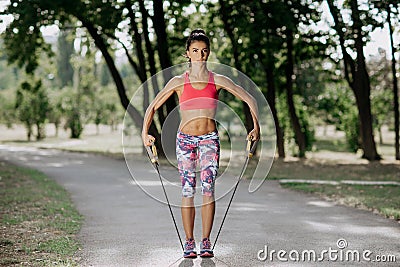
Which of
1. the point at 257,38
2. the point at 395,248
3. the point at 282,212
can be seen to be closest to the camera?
the point at 395,248

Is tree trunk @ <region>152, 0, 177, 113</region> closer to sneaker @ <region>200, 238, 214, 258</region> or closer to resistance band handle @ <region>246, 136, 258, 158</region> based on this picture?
resistance band handle @ <region>246, 136, 258, 158</region>

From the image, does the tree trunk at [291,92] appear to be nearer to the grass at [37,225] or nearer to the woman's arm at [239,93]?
the grass at [37,225]

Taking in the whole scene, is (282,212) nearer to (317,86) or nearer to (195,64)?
(195,64)

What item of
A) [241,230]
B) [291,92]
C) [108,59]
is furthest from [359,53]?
[241,230]

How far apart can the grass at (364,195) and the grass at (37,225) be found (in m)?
4.60

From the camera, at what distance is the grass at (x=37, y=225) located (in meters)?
5.82

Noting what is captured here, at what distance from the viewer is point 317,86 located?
3869 cm

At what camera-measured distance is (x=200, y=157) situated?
5.61m

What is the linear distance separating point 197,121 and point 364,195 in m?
6.41

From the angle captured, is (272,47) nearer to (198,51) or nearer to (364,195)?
(364,195)

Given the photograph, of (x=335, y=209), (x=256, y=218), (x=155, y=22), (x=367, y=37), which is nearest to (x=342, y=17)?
(x=367, y=37)

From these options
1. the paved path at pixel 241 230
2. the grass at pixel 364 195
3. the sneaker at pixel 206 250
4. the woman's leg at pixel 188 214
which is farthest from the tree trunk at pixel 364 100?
the sneaker at pixel 206 250

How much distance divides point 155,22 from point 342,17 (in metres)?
6.59

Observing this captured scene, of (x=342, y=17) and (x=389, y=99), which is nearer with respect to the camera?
(x=342, y=17)
